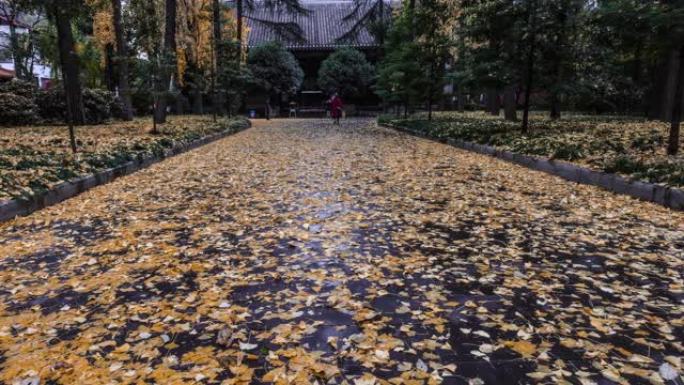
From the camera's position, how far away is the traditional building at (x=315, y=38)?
36000 millimetres

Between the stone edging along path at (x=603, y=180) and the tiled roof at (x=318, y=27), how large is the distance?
90.5 feet

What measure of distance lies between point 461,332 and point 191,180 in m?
6.46

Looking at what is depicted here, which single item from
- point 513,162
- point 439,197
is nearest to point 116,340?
point 439,197

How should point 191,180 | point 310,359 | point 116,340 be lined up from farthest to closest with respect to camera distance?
point 191,180 < point 116,340 < point 310,359

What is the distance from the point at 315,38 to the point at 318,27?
5.93 feet

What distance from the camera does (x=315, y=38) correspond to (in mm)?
37906

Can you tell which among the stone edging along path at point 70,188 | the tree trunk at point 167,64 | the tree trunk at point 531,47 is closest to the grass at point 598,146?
the tree trunk at point 531,47

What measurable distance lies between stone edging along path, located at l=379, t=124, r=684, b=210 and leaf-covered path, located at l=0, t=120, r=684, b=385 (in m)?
0.23

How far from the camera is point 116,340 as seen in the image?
2.85 metres

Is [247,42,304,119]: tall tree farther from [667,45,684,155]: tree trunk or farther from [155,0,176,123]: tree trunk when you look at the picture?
[667,45,684,155]: tree trunk

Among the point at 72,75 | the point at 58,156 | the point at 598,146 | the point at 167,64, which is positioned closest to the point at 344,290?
the point at 58,156

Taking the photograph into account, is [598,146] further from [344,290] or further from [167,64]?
[167,64]

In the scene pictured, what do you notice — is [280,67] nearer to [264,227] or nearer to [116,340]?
[264,227]

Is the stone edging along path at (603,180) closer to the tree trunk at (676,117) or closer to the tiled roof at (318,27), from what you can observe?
the tree trunk at (676,117)
